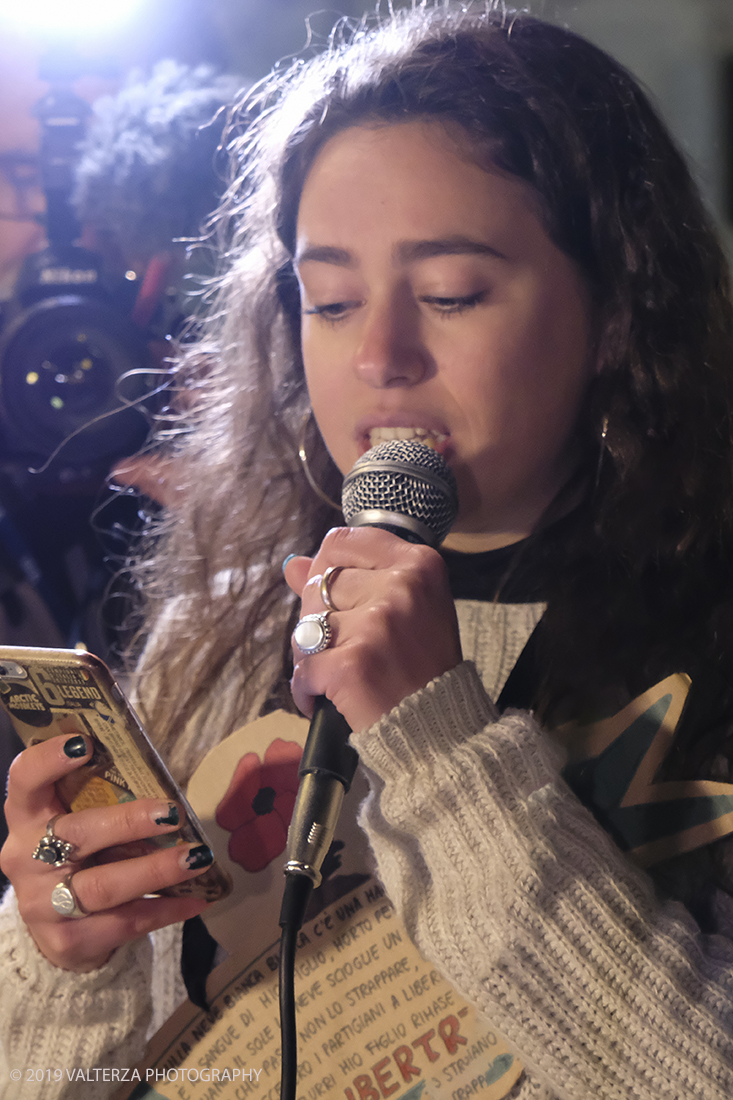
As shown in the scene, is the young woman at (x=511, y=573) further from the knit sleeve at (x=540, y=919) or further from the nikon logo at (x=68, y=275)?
the nikon logo at (x=68, y=275)

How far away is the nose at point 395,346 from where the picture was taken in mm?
678

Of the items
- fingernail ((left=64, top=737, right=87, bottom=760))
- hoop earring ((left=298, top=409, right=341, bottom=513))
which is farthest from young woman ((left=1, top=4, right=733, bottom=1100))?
hoop earring ((left=298, top=409, right=341, bottom=513))

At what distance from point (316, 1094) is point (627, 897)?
12.0 inches

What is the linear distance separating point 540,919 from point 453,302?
1.48 feet

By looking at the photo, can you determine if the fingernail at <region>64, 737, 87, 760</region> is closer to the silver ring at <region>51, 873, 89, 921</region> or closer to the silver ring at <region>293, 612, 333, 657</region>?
the silver ring at <region>51, 873, 89, 921</region>

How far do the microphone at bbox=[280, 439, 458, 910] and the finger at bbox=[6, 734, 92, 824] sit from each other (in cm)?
19

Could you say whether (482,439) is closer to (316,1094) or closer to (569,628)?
(569,628)

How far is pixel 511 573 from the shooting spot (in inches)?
29.8

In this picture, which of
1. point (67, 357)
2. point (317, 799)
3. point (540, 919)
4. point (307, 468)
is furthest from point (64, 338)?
point (540, 919)

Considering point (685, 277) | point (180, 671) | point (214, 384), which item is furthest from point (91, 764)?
point (685, 277)

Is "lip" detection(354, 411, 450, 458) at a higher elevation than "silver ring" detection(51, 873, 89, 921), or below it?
higher

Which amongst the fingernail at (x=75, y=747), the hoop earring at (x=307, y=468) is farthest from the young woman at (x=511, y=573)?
the hoop earring at (x=307, y=468)

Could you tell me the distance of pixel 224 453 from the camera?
37.7 inches

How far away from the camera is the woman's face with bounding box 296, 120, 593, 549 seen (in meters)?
0.66
